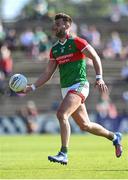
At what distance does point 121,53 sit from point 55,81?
3.55 m

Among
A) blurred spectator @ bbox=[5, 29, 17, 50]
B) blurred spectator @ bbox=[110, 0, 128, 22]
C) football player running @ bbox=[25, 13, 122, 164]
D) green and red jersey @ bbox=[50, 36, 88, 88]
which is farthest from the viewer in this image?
blurred spectator @ bbox=[110, 0, 128, 22]

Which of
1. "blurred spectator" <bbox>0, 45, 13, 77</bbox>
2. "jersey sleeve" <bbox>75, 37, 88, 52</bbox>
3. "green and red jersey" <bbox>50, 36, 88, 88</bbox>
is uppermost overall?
"jersey sleeve" <bbox>75, 37, 88, 52</bbox>

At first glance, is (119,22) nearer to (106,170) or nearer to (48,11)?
(48,11)

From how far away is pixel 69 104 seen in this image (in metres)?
13.6

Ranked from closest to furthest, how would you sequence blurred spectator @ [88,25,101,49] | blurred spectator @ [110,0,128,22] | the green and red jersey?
1. the green and red jersey
2. blurred spectator @ [88,25,101,49]
3. blurred spectator @ [110,0,128,22]

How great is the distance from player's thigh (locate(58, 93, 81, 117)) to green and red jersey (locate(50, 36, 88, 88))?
→ 10.8 inches

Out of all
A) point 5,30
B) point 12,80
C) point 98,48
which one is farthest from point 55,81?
point 12,80

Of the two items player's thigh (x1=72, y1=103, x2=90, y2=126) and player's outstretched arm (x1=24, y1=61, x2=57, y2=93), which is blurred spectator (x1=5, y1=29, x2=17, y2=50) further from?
player's thigh (x1=72, y1=103, x2=90, y2=126)

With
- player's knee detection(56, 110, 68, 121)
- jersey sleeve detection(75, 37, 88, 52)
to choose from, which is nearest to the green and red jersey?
jersey sleeve detection(75, 37, 88, 52)

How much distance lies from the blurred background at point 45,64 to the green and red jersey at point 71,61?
19.2m

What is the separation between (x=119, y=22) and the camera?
40500 mm

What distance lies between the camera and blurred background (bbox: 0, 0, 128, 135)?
33.9 m

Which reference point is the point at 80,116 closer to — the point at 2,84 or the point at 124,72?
the point at 2,84

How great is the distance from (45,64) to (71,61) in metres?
23.4
